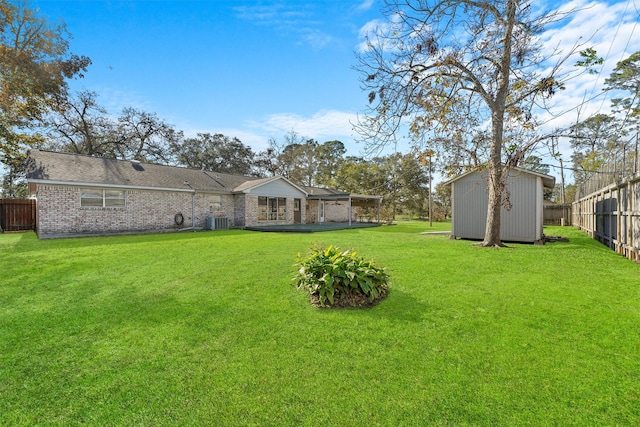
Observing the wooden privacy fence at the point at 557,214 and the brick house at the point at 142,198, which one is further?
the wooden privacy fence at the point at 557,214

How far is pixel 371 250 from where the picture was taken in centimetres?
955

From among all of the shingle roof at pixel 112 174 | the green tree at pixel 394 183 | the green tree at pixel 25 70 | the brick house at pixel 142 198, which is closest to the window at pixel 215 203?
the brick house at pixel 142 198

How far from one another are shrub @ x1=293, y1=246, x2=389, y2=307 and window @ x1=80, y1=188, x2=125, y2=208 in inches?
536

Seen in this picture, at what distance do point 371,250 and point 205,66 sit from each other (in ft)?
35.9

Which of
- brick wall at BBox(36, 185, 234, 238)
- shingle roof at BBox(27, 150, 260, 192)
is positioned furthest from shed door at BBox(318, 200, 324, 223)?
brick wall at BBox(36, 185, 234, 238)

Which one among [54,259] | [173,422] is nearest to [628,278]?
[173,422]

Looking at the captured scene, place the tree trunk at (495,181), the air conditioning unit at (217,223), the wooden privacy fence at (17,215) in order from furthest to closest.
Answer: the air conditioning unit at (217,223) < the wooden privacy fence at (17,215) < the tree trunk at (495,181)

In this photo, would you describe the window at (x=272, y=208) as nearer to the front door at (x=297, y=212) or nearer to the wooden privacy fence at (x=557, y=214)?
the front door at (x=297, y=212)

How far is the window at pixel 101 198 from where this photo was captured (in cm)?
1390

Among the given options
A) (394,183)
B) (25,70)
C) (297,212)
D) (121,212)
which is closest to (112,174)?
(121,212)

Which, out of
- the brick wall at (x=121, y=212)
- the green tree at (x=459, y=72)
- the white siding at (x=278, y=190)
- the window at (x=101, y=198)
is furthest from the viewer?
the white siding at (x=278, y=190)

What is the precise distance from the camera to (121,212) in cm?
1491

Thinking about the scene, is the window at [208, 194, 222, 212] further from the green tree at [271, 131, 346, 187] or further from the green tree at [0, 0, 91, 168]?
the green tree at [271, 131, 346, 187]

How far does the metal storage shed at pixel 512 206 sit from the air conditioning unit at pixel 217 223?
1244 centimetres
